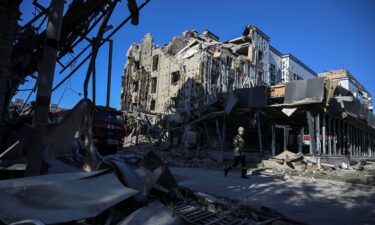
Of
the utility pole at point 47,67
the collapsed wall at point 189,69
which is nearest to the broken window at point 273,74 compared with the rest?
the collapsed wall at point 189,69

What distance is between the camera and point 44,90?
502cm

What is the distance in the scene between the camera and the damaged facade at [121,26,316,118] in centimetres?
3409

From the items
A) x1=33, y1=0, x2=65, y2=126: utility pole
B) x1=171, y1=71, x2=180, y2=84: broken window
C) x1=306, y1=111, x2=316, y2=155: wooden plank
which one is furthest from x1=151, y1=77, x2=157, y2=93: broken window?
x1=33, y1=0, x2=65, y2=126: utility pole

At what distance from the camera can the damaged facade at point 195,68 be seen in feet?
112

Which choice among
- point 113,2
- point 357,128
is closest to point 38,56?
point 113,2

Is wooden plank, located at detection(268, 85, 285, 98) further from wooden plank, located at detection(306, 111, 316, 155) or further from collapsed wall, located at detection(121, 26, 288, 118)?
collapsed wall, located at detection(121, 26, 288, 118)

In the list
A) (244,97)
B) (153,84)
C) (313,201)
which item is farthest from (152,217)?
(153,84)

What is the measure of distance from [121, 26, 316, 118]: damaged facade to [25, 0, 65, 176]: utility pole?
987 inches

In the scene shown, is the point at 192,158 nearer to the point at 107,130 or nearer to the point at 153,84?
the point at 107,130

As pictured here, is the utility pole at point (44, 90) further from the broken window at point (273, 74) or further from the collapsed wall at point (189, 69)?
the broken window at point (273, 74)

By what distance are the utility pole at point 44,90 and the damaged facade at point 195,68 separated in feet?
82.3

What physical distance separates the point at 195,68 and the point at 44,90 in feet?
97.3

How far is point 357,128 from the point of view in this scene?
24094 mm

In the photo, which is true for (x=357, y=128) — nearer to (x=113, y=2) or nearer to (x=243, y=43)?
(x=243, y=43)
